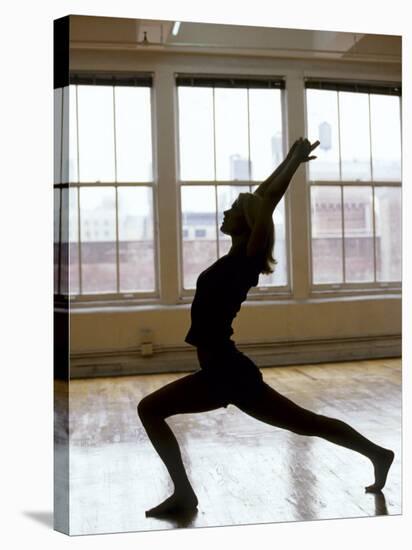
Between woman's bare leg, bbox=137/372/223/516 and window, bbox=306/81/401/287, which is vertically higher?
window, bbox=306/81/401/287

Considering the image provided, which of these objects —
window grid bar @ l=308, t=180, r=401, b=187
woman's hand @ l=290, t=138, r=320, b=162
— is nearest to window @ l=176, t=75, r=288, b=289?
woman's hand @ l=290, t=138, r=320, b=162

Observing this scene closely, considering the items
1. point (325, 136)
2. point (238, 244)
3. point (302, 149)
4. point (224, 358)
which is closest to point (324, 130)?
point (325, 136)

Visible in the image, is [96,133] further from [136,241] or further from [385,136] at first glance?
[385,136]

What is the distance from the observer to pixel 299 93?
3.18 meters

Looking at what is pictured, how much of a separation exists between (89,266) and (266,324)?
0.72 meters

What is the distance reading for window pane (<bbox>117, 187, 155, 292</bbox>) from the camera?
3.00 metres

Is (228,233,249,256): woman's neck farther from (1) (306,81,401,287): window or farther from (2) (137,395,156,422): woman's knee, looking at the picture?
→ (2) (137,395,156,422): woman's knee

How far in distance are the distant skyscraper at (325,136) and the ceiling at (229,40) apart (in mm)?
277

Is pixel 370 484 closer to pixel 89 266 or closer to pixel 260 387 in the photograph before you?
pixel 260 387

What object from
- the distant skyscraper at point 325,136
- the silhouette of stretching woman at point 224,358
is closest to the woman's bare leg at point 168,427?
the silhouette of stretching woman at point 224,358

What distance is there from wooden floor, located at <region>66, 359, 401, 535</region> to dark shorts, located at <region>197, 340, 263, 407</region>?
51 mm

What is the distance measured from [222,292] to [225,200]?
0.36 m

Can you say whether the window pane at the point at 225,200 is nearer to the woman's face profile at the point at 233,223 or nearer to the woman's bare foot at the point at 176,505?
the woman's face profile at the point at 233,223

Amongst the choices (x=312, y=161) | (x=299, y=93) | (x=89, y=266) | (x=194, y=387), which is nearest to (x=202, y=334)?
(x=194, y=387)
